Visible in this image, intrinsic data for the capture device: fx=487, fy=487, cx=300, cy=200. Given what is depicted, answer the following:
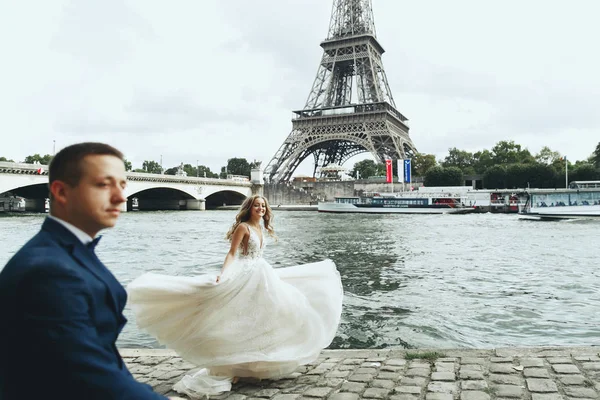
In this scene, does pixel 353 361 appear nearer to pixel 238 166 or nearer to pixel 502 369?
pixel 502 369

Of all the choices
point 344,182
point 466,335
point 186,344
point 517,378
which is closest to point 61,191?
point 186,344

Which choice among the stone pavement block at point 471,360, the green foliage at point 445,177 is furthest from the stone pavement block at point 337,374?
the green foliage at point 445,177

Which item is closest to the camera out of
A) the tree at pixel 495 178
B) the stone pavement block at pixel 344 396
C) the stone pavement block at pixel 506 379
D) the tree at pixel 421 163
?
the stone pavement block at pixel 344 396

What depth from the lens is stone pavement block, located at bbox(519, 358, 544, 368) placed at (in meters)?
4.51

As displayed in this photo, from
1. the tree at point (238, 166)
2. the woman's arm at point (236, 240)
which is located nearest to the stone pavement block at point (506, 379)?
the woman's arm at point (236, 240)

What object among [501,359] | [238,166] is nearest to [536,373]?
[501,359]

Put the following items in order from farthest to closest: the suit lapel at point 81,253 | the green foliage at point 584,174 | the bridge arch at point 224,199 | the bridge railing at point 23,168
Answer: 1. the bridge arch at point 224,199
2. the green foliage at point 584,174
3. the bridge railing at point 23,168
4. the suit lapel at point 81,253

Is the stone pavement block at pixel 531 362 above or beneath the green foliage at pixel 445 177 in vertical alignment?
beneath

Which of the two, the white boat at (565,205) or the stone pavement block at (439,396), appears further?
the white boat at (565,205)

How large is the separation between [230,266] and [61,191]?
2.85 m

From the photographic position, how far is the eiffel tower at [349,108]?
205 feet

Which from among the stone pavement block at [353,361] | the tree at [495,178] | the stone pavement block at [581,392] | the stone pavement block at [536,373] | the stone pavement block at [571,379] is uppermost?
the tree at [495,178]

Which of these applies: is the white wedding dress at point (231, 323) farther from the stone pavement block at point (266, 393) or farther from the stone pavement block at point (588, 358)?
the stone pavement block at point (588, 358)

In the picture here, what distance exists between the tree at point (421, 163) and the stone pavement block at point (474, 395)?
6977 centimetres
